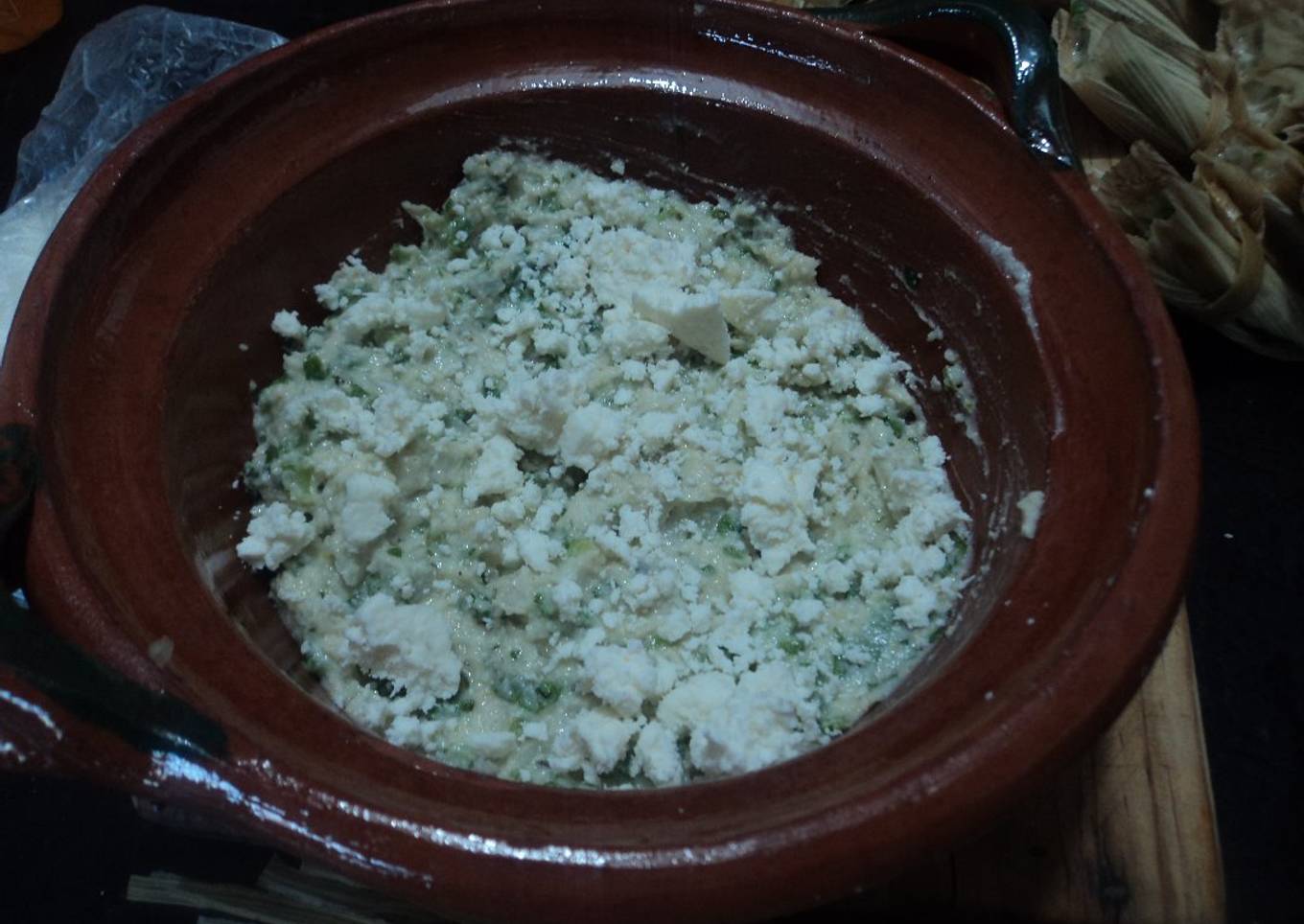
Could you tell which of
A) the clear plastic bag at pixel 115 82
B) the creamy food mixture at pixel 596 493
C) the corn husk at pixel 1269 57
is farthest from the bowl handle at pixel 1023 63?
the clear plastic bag at pixel 115 82

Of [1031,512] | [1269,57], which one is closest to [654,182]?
[1031,512]

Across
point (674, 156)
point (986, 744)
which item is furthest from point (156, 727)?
point (674, 156)

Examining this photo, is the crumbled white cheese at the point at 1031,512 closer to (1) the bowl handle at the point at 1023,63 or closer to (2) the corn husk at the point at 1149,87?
(1) the bowl handle at the point at 1023,63

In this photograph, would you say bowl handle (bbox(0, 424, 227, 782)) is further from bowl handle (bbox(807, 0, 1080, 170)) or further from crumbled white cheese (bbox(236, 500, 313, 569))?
bowl handle (bbox(807, 0, 1080, 170))

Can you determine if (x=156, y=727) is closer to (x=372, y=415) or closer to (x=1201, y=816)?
(x=372, y=415)

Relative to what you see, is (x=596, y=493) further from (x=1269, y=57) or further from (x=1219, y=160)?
(x=1269, y=57)

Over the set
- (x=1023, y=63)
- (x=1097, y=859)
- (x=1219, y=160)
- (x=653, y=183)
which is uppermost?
(x=1023, y=63)

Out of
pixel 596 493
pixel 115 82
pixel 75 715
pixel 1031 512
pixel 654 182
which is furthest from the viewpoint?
pixel 115 82

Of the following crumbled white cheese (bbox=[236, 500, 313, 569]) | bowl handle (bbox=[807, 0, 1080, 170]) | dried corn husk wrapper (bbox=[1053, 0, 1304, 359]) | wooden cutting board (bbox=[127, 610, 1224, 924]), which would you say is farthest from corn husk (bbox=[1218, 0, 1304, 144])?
crumbled white cheese (bbox=[236, 500, 313, 569])
